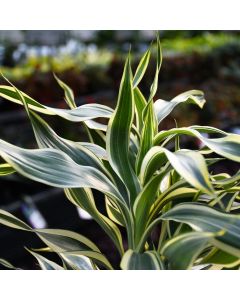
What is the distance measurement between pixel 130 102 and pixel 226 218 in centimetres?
21

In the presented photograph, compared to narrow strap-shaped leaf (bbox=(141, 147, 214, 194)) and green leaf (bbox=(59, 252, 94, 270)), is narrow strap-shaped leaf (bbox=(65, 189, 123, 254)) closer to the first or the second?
green leaf (bbox=(59, 252, 94, 270))

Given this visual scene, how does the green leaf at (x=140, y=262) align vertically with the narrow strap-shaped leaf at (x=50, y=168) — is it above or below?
below

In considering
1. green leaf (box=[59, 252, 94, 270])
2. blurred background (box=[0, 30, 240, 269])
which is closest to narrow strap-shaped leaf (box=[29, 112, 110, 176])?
green leaf (box=[59, 252, 94, 270])

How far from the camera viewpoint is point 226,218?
0.54 meters

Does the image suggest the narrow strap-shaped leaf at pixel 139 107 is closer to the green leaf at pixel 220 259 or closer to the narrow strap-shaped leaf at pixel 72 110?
the narrow strap-shaped leaf at pixel 72 110

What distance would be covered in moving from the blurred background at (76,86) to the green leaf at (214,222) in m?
0.89

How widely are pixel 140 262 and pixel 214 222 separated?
0.32ft

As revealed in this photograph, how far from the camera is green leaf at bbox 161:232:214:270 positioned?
479 mm

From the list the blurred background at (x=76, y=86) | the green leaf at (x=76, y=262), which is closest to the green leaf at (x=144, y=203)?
the green leaf at (x=76, y=262)

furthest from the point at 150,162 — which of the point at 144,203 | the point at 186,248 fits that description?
the point at 186,248

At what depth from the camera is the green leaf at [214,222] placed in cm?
50

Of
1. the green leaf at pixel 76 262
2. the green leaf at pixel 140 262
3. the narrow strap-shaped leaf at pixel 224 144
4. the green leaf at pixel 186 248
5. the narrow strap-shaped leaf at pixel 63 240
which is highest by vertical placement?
the narrow strap-shaped leaf at pixel 224 144

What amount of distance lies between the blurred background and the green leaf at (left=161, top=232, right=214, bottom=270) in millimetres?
933

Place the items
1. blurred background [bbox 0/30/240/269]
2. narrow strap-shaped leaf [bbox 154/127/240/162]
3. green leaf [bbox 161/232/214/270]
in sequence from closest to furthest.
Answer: green leaf [bbox 161/232/214/270] → narrow strap-shaped leaf [bbox 154/127/240/162] → blurred background [bbox 0/30/240/269]
